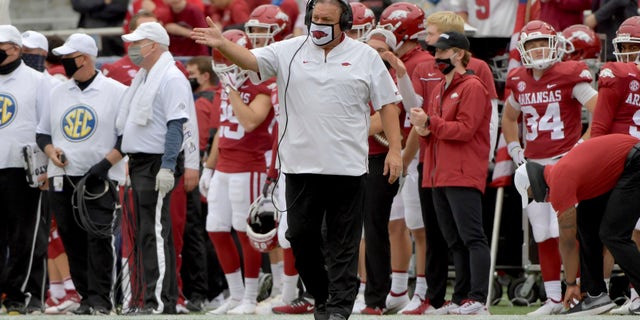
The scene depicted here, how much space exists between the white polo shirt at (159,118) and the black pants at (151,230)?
3.2 inches

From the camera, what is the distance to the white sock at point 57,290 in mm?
12848

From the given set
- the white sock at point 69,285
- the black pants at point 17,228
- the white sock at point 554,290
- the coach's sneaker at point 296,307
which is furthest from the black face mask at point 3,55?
the white sock at point 554,290

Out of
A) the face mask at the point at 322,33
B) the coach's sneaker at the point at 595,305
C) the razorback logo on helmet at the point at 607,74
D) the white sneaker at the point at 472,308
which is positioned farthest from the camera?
the white sneaker at the point at 472,308

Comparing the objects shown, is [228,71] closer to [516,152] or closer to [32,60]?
[32,60]

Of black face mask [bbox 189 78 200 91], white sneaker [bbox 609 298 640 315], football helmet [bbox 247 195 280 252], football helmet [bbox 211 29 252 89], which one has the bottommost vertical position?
white sneaker [bbox 609 298 640 315]

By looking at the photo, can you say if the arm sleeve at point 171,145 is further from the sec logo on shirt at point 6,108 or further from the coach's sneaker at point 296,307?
the sec logo on shirt at point 6,108

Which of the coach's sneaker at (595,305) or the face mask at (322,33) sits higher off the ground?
the face mask at (322,33)

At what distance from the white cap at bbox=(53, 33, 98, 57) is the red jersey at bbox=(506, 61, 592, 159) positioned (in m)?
3.26

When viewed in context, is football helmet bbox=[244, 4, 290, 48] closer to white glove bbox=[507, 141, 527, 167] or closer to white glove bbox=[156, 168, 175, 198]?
white glove bbox=[156, 168, 175, 198]

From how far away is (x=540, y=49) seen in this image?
10969 millimetres

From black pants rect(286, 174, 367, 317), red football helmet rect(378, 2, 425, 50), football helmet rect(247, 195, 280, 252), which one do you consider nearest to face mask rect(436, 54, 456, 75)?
red football helmet rect(378, 2, 425, 50)

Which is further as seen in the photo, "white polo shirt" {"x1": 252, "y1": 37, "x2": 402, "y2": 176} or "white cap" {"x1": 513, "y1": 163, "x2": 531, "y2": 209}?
"white cap" {"x1": 513, "y1": 163, "x2": 531, "y2": 209}

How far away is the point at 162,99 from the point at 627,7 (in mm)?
4242

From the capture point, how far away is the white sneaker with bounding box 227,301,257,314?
38.4ft
